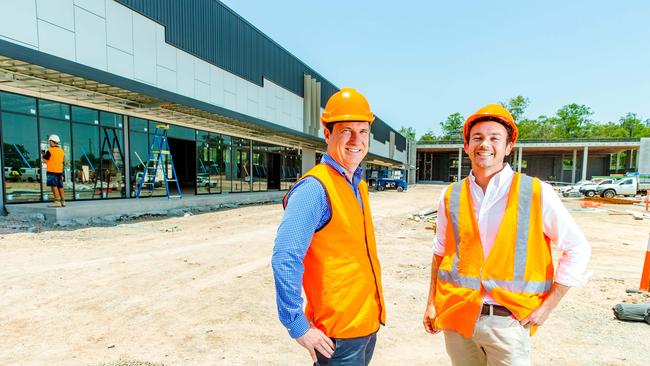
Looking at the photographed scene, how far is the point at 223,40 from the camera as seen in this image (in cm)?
1858

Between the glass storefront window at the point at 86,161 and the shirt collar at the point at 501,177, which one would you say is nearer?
the shirt collar at the point at 501,177

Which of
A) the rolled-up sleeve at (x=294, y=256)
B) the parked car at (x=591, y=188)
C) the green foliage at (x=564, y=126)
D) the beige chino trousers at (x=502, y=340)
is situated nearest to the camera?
the rolled-up sleeve at (x=294, y=256)

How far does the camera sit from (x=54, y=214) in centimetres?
976

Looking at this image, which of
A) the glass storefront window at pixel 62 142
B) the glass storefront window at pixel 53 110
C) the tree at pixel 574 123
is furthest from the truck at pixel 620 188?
the tree at pixel 574 123

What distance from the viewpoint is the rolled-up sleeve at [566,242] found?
1.71 meters

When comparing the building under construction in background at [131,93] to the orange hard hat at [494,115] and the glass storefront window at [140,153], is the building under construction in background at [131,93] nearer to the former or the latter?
the glass storefront window at [140,153]

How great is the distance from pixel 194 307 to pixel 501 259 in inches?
159

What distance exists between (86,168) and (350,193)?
14.8m

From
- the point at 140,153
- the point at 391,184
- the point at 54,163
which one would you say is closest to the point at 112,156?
the point at 140,153

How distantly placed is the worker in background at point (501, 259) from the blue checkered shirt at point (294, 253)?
95 centimetres

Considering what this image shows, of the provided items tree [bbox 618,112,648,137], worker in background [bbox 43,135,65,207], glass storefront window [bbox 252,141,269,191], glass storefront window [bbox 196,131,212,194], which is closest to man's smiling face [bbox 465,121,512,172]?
worker in background [bbox 43,135,65,207]

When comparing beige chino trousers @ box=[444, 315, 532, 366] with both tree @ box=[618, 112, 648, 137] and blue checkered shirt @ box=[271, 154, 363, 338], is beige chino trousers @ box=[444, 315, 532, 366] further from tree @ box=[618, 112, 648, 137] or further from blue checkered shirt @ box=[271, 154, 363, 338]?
tree @ box=[618, 112, 648, 137]

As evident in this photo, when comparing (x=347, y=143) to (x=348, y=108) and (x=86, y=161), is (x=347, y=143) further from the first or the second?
(x=86, y=161)

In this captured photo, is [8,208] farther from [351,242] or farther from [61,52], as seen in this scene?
[351,242]
